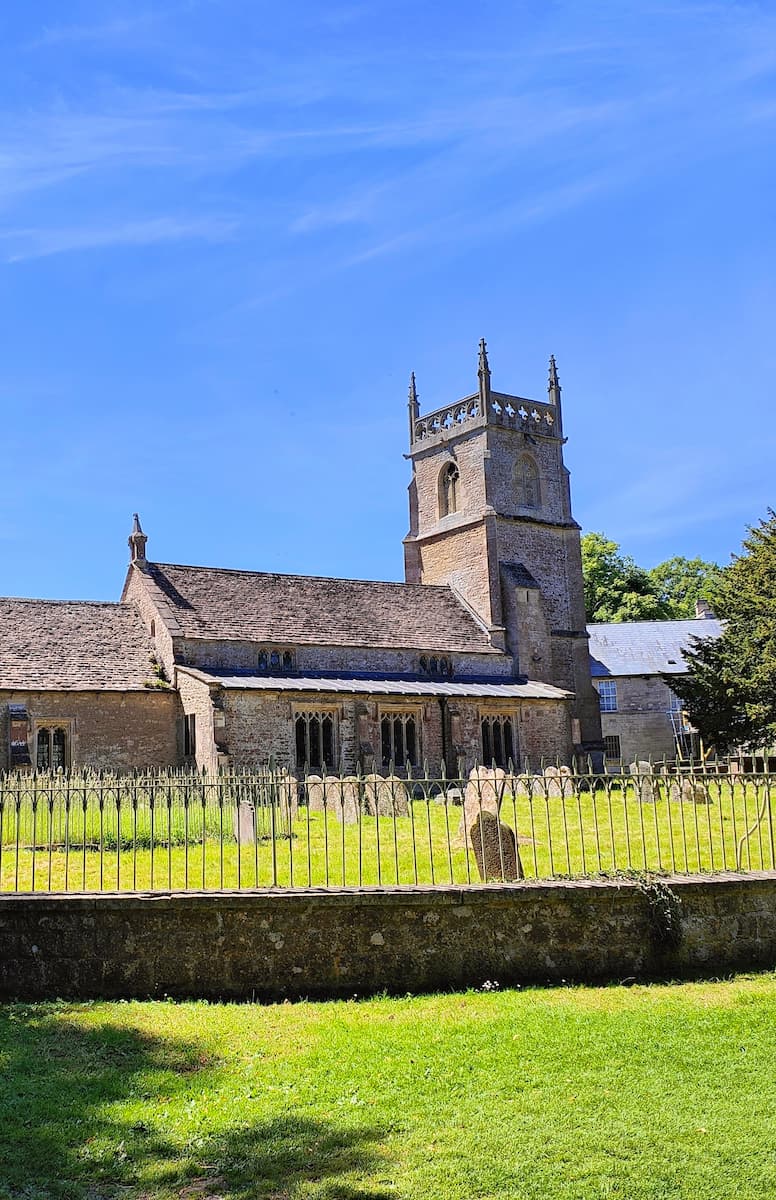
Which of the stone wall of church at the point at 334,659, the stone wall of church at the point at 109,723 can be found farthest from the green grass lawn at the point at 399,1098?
the stone wall of church at the point at 334,659

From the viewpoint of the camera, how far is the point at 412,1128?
21.7 ft

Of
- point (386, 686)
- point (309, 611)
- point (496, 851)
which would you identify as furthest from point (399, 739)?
point (496, 851)

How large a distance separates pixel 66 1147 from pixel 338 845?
9692 mm

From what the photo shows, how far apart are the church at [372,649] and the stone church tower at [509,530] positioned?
0.26ft

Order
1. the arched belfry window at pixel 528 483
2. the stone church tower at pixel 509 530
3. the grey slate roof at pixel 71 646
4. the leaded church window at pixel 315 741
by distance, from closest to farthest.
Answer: the grey slate roof at pixel 71 646
the leaded church window at pixel 315 741
the stone church tower at pixel 509 530
the arched belfry window at pixel 528 483

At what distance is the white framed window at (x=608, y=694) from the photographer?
164 ft

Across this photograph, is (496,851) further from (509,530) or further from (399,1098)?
(509,530)

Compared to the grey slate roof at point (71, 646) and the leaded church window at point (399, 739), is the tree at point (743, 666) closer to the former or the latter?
the leaded church window at point (399, 739)

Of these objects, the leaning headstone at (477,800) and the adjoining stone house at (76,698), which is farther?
the adjoining stone house at (76,698)

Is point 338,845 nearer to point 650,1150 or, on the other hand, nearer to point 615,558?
point 650,1150

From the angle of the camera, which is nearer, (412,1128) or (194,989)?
(412,1128)

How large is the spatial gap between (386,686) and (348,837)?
15221mm

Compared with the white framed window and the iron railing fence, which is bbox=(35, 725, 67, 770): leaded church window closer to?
the iron railing fence

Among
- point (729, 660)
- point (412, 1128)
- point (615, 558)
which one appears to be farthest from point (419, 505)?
point (412, 1128)
